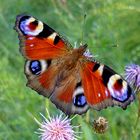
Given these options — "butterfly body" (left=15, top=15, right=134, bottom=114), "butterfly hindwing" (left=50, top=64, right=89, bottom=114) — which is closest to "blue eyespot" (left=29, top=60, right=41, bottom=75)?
"butterfly body" (left=15, top=15, right=134, bottom=114)

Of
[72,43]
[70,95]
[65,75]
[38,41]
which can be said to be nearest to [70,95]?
[70,95]

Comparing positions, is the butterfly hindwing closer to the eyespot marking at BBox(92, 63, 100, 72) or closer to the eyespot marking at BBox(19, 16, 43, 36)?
the eyespot marking at BBox(92, 63, 100, 72)

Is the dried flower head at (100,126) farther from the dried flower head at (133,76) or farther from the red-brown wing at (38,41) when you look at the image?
the red-brown wing at (38,41)

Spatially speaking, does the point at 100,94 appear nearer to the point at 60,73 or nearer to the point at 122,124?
the point at 60,73

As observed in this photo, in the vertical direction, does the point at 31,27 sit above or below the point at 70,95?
above

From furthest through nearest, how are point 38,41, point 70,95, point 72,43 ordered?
point 72,43, point 38,41, point 70,95

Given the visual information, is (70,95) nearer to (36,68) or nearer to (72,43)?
(36,68)
